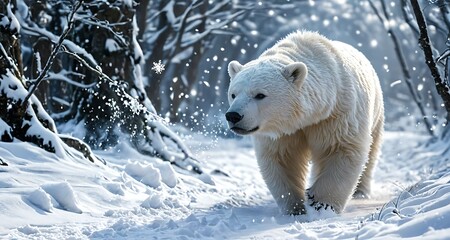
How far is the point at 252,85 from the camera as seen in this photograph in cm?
686

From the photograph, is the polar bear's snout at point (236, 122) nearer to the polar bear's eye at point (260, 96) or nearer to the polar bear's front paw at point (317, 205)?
the polar bear's eye at point (260, 96)

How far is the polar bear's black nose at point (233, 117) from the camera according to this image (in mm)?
6586

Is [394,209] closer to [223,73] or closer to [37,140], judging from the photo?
[37,140]

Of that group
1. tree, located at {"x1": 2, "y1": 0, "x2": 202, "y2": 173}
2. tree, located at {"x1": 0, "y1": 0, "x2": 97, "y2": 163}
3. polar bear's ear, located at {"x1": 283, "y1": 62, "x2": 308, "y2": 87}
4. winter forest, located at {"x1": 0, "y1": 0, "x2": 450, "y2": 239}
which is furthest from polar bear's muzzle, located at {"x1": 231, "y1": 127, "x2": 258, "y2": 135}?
tree, located at {"x1": 2, "y1": 0, "x2": 202, "y2": 173}

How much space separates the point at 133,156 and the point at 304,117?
152 inches

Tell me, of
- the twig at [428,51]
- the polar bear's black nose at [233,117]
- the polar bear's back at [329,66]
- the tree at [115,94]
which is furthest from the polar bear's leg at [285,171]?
the tree at [115,94]

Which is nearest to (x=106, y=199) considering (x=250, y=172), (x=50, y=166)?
(x=50, y=166)

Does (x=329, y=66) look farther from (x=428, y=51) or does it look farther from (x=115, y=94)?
(x=115, y=94)

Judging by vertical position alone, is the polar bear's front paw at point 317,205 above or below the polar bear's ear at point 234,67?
below

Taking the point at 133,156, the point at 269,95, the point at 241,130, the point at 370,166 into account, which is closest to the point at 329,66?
the point at 269,95

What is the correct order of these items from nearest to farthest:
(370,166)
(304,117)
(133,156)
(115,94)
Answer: (304,117), (370,166), (133,156), (115,94)

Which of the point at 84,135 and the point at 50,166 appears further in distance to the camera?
the point at 84,135

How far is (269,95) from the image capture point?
273 inches

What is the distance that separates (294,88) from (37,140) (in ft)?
8.85
